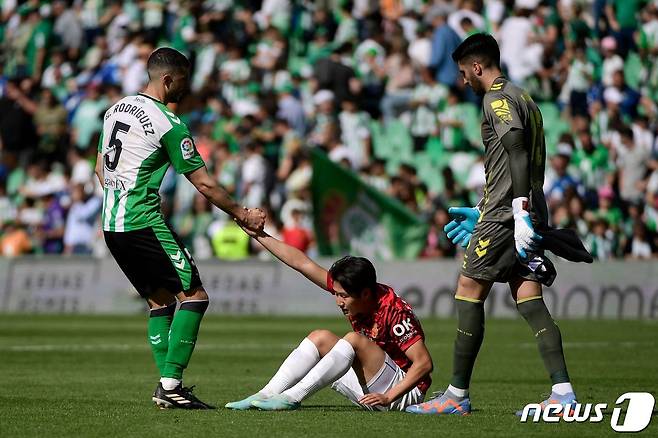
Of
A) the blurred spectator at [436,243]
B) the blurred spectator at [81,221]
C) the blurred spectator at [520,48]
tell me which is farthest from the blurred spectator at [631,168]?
the blurred spectator at [81,221]

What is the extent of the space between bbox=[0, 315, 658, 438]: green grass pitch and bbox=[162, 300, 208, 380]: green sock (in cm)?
32

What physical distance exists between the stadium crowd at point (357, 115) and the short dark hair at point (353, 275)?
14041 millimetres

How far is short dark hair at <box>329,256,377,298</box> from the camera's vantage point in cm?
904

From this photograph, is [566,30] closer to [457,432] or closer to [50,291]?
[50,291]

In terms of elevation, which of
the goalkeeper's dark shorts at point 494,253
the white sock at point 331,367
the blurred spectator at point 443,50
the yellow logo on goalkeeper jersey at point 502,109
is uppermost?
the blurred spectator at point 443,50

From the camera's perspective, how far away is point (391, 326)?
923 cm

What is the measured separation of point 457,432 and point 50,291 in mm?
18286

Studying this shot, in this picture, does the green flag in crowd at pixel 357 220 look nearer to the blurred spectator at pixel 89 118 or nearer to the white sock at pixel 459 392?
the blurred spectator at pixel 89 118

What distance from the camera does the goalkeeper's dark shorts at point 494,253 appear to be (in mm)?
9094

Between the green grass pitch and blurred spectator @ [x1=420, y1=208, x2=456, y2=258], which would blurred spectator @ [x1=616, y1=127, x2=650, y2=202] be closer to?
the green grass pitch

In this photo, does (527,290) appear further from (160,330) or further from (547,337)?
(160,330)

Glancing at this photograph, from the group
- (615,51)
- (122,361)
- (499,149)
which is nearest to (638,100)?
(615,51)

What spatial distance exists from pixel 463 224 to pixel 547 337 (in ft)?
3.58
